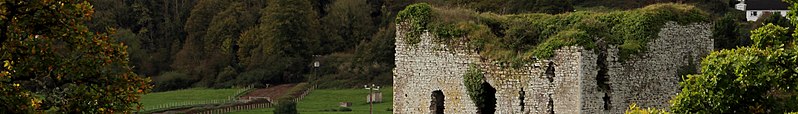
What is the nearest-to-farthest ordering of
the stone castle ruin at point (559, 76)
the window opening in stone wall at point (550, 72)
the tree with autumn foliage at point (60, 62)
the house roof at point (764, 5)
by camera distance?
the tree with autumn foliage at point (60, 62) → the stone castle ruin at point (559, 76) → the window opening in stone wall at point (550, 72) → the house roof at point (764, 5)

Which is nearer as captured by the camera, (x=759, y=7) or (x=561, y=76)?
(x=561, y=76)

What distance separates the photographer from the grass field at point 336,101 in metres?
64.4

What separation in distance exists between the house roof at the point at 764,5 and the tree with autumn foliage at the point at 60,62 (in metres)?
78.2

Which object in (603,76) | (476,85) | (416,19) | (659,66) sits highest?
(416,19)

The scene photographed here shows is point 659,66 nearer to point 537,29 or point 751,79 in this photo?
point 537,29

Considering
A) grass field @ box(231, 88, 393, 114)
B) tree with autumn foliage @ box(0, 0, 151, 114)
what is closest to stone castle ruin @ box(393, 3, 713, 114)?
tree with autumn foliage @ box(0, 0, 151, 114)

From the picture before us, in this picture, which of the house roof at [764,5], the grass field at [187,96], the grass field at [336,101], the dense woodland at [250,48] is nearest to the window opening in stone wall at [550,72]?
the dense woodland at [250,48]

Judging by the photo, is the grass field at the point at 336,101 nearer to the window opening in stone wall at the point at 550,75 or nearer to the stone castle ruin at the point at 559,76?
the stone castle ruin at the point at 559,76

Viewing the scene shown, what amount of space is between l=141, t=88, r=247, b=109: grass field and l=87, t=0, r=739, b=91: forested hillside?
6.09 feet

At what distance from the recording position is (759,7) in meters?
93.2

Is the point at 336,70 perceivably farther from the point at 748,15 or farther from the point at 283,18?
the point at 748,15

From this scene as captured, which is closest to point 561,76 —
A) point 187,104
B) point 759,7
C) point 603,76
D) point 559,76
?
point 559,76

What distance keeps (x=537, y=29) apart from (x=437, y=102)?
1999mm

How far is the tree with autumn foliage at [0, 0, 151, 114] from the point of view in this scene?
51.4 feet
